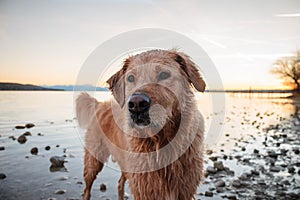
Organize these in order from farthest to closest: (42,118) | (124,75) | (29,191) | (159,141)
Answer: (42,118)
(29,191)
(124,75)
(159,141)

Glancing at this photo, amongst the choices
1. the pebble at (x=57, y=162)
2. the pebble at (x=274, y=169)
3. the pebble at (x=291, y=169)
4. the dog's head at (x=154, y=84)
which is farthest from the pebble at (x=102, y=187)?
the pebble at (x=291, y=169)

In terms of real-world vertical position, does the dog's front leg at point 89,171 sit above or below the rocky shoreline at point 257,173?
above

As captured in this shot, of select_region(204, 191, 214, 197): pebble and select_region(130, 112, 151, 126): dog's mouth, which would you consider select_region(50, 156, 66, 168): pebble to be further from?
select_region(130, 112, 151, 126): dog's mouth

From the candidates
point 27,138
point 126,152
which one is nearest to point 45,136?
point 27,138

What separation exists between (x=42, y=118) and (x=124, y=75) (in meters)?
9.06

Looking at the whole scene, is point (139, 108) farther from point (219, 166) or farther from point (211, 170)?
point (219, 166)

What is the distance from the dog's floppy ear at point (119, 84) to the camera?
3.22m

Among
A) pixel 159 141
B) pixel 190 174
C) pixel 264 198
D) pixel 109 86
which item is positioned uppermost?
pixel 109 86

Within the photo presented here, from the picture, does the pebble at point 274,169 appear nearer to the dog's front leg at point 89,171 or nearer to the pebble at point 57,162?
the dog's front leg at point 89,171

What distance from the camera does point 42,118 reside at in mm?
10875

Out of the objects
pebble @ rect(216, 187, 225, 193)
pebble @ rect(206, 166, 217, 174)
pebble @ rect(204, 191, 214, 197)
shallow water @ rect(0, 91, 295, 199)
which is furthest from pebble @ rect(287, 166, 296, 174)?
pebble @ rect(204, 191, 214, 197)

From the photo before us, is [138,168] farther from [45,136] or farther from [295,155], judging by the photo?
[45,136]

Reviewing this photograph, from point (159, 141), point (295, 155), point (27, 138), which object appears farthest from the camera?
point (27, 138)

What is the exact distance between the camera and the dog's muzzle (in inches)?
90.5
